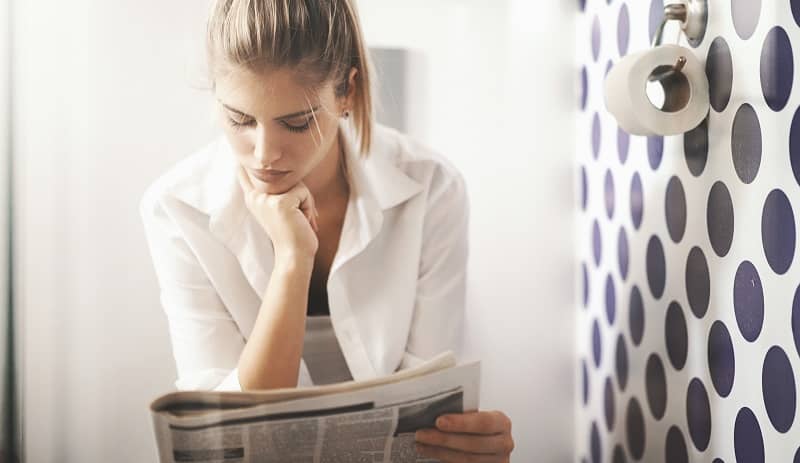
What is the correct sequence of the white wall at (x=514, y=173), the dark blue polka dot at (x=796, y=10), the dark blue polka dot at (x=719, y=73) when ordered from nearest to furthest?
the dark blue polka dot at (x=796, y=10), the dark blue polka dot at (x=719, y=73), the white wall at (x=514, y=173)

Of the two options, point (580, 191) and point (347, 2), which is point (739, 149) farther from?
point (347, 2)

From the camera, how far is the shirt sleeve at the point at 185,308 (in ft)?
2.80

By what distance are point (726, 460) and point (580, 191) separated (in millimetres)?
386

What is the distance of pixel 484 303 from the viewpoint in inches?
38.3

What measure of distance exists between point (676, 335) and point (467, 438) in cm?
28

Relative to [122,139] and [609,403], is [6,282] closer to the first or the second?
[122,139]

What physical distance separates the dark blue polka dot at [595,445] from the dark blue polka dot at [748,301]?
356mm

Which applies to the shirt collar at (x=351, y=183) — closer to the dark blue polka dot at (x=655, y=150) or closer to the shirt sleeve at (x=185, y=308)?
the shirt sleeve at (x=185, y=308)

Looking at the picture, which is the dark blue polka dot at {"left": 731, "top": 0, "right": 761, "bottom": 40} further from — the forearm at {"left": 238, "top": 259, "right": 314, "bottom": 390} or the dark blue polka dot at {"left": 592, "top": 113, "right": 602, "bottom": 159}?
the forearm at {"left": 238, "top": 259, "right": 314, "bottom": 390}

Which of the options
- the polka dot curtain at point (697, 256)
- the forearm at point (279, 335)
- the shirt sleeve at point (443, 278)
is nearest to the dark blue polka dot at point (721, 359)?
the polka dot curtain at point (697, 256)

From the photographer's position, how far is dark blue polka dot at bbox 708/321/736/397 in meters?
0.73

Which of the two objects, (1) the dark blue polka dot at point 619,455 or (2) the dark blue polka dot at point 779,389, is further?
(1) the dark blue polka dot at point 619,455

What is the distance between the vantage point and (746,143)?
684mm

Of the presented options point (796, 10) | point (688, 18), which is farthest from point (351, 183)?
point (796, 10)
